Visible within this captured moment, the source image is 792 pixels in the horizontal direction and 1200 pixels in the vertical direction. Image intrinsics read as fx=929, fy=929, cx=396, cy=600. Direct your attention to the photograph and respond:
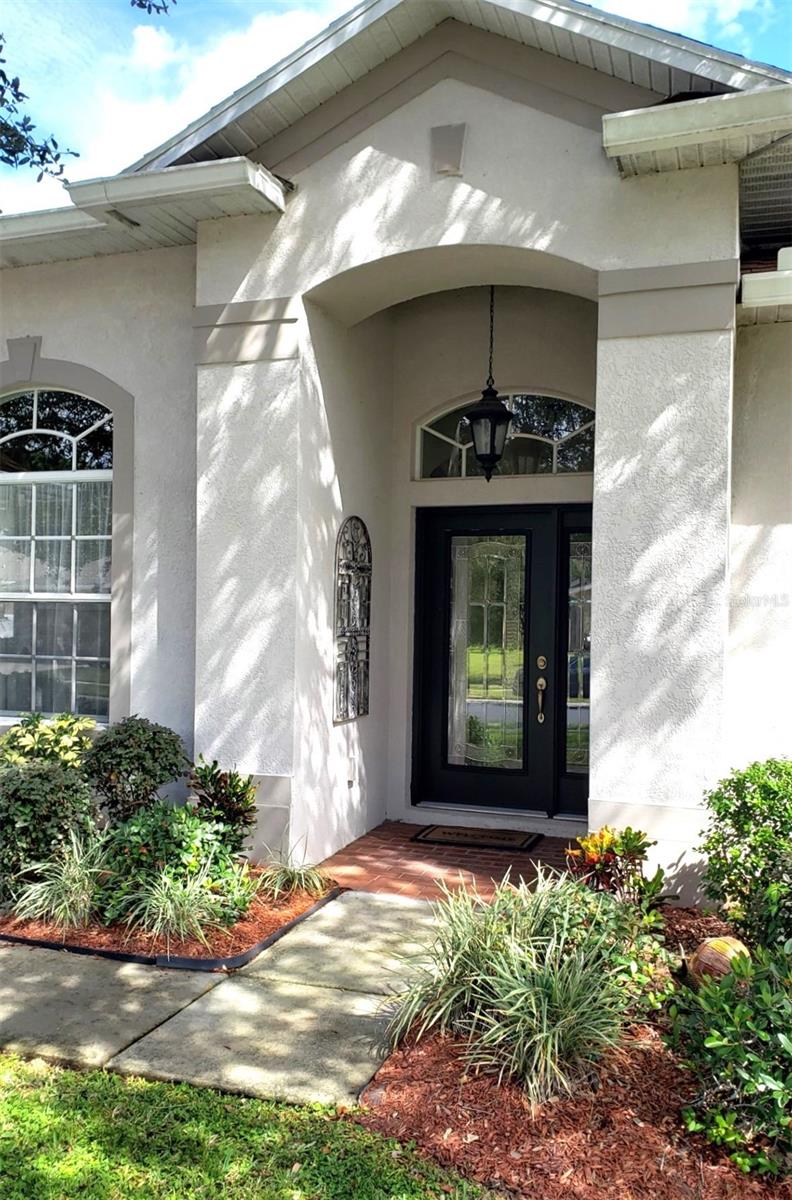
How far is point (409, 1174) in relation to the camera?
2998 millimetres

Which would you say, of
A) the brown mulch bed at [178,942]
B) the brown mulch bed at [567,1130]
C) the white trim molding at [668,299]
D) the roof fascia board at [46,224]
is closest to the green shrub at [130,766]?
the brown mulch bed at [178,942]

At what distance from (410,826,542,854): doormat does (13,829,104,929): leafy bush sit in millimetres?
2523

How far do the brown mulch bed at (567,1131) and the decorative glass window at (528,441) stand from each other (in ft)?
15.0

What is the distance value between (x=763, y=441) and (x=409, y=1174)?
4.74 metres

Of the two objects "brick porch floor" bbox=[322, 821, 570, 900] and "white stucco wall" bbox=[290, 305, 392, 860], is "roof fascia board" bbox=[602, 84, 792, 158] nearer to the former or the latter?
"white stucco wall" bbox=[290, 305, 392, 860]

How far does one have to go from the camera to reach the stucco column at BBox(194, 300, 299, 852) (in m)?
5.92

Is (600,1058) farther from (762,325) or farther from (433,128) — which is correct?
(433,128)

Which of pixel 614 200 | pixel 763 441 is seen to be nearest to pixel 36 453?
pixel 614 200

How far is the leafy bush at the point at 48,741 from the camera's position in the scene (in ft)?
20.6

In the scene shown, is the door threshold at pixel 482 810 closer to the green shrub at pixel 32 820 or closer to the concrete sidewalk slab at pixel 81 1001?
the green shrub at pixel 32 820

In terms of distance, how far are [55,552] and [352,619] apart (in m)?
2.52

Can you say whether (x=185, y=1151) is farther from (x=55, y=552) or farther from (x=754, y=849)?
(x=55, y=552)

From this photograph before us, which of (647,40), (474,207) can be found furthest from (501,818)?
(647,40)

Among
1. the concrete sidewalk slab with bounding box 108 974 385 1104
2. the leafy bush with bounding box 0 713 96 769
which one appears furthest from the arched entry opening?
the concrete sidewalk slab with bounding box 108 974 385 1104
